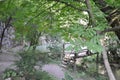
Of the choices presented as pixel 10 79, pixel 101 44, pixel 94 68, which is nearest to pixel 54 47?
pixel 94 68

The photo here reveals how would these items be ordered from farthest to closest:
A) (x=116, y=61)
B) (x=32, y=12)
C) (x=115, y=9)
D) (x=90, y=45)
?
1. (x=116, y=61)
2. (x=32, y=12)
3. (x=115, y=9)
4. (x=90, y=45)

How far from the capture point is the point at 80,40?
6.86ft

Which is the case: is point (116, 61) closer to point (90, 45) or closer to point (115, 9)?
point (115, 9)

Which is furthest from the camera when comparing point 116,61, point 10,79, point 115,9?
point 116,61

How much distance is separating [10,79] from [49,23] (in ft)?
7.02

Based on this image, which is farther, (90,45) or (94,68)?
(94,68)

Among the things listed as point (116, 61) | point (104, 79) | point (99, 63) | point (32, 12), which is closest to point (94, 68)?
point (99, 63)

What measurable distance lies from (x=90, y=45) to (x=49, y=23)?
9.89ft

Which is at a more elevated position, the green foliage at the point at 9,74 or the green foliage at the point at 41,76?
the green foliage at the point at 9,74

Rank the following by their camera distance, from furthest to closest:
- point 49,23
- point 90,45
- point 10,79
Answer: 1. point 10,79
2. point 49,23
3. point 90,45

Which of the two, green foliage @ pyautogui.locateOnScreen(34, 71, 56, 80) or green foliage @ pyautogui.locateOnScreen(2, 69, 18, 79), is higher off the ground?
green foliage @ pyautogui.locateOnScreen(2, 69, 18, 79)

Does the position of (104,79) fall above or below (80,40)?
below

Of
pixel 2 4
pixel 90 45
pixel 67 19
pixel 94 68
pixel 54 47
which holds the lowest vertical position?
pixel 94 68

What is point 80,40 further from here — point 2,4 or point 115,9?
point 2,4
